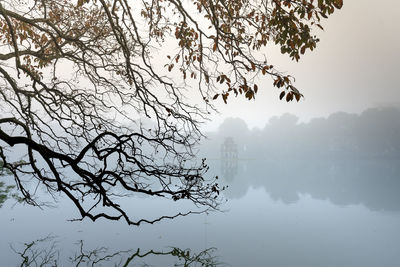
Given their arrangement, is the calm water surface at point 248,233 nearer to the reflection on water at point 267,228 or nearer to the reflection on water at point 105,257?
the reflection on water at point 267,228

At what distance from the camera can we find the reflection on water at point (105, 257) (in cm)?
928

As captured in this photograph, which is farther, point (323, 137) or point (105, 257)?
point (323, 137)

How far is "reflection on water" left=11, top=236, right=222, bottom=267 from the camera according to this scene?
365 inches


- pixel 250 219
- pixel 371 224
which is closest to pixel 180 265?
pixel 250 219

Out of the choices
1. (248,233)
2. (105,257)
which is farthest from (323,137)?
(105,257)

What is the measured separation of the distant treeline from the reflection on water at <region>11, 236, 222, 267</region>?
7223 cm

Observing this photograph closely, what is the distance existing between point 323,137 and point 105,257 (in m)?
82.1

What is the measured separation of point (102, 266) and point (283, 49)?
26.5 ft

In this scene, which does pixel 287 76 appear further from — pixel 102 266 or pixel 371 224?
pixel 371 224

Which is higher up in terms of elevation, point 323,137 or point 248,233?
point 323,137

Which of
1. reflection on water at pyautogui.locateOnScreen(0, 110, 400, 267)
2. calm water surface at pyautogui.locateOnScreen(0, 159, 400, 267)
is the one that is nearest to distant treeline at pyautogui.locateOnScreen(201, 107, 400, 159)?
reflection on water at pyautogui.locateOnScreen(0, 110, 400, 267)

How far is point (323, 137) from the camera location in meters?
83.3

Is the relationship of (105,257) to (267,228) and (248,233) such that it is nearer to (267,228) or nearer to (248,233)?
(248,233)

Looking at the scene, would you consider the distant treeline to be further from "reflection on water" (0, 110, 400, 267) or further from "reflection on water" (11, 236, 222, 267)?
"reflection on water" (11, 236, 222, 267)
